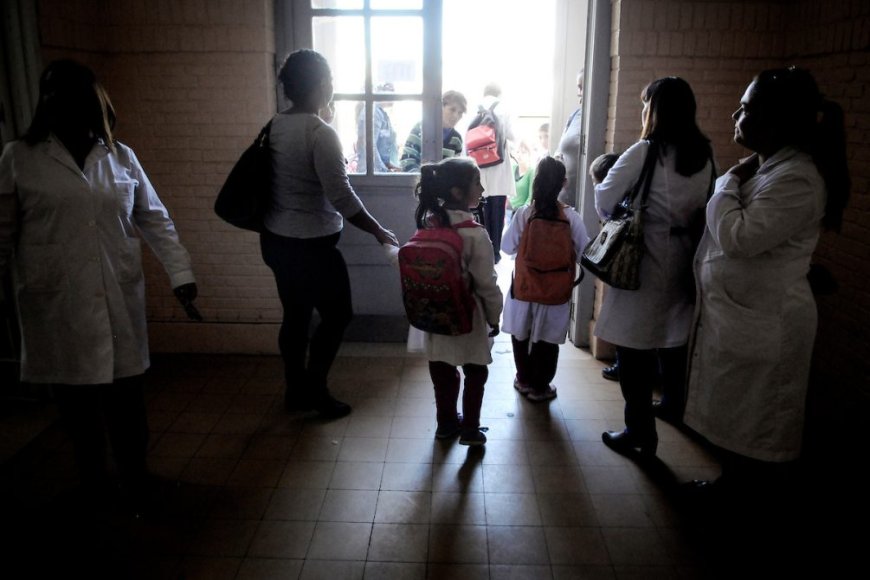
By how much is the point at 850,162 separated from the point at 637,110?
4.21 feet

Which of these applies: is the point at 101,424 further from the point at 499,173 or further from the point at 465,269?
the point at 499,173

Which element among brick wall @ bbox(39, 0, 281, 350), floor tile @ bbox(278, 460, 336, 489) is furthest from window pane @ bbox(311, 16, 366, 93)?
floor tile @ bbox(278, 460, 336, 489)

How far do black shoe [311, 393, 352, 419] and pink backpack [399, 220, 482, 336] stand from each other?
3.17 feet

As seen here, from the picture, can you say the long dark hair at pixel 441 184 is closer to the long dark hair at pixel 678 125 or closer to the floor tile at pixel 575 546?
the long dark hair at pixel 678 125

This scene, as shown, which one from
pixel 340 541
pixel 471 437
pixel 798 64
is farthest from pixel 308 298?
pixel 798 64

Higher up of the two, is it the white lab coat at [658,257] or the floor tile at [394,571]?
the white lab coat at [658,257]

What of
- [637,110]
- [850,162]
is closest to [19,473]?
[637,110]

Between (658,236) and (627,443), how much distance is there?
3.51ft

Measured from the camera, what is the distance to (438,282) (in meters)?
2.92

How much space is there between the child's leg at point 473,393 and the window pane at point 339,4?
2649 millimetres

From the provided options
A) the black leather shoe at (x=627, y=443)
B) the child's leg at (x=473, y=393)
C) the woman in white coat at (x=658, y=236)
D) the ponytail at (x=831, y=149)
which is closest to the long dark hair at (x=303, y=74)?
the woman in white coat at (x=658, y=236)

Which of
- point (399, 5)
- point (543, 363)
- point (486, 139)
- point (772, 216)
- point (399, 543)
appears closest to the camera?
point (772, 216)

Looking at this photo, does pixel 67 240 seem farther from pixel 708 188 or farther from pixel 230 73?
pixel 708 188

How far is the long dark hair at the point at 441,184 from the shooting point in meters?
2.97
